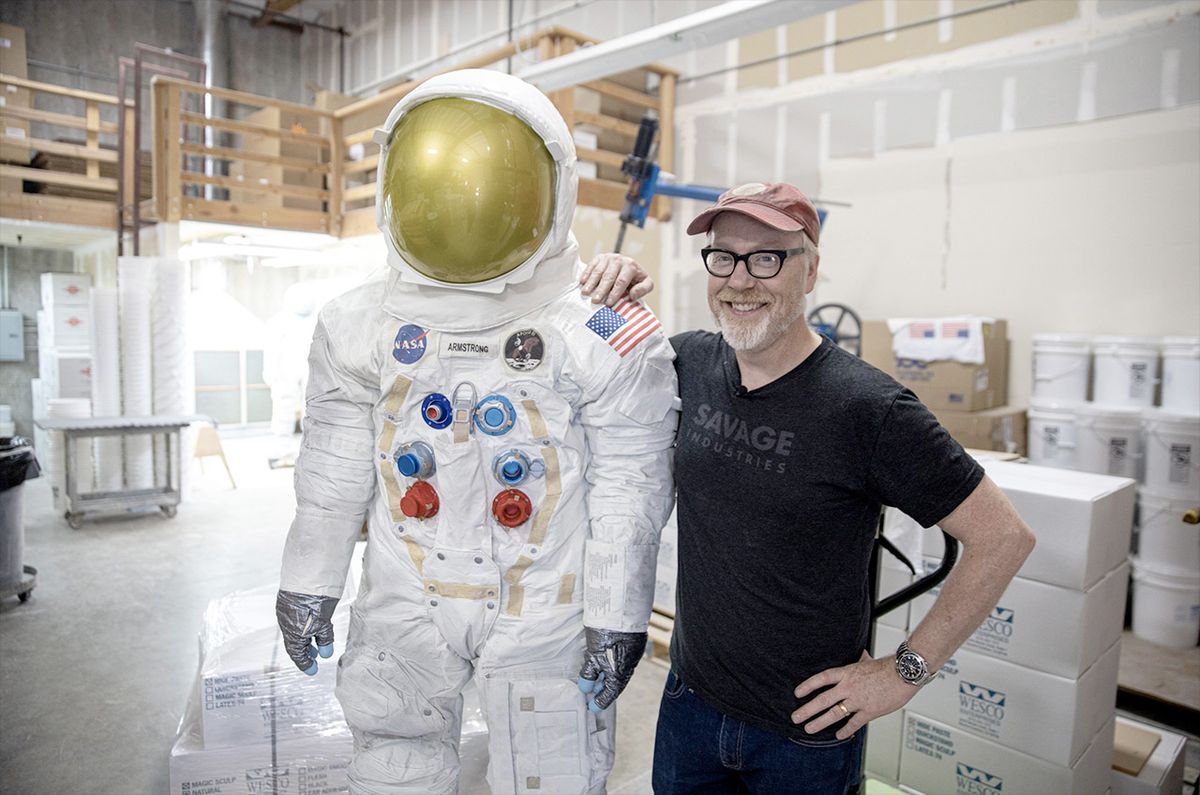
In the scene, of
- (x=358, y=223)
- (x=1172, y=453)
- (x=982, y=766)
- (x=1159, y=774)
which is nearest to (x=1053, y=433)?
(x=1172, y=453)

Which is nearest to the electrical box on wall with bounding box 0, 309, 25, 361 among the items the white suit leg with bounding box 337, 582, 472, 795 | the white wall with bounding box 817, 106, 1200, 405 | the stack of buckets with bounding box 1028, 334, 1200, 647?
the white wall with bounding box 817, 106, 1200, 405

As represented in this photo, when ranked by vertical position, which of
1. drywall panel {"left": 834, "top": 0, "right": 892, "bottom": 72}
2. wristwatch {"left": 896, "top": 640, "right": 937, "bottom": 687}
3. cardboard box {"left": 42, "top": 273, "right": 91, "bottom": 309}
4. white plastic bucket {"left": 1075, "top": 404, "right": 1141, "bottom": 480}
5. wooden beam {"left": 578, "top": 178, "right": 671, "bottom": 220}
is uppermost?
drywall panel {"left": 834, "top": 0, "right": 892, "bottom": 72}

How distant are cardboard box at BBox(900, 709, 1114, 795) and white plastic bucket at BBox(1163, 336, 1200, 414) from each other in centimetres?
221

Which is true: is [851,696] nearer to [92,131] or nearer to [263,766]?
[263,766]

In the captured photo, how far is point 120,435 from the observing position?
212 inches

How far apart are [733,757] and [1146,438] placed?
3.41 metres

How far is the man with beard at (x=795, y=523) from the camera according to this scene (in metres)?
1.25

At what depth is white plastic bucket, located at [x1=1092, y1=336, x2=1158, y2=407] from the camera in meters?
3.85

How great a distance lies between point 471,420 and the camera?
1569mm

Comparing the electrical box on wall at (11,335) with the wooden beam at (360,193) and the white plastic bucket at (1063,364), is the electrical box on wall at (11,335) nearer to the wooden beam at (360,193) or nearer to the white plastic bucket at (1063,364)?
the wooden beam at (360,193)

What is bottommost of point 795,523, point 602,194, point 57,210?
point 795,523

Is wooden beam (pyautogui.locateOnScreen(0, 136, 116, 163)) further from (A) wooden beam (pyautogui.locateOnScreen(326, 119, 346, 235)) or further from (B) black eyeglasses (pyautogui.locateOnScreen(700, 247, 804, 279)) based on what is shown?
(B) black eyeglasses (pyautogui.locateOnScreen(700, 247, 804, 279))

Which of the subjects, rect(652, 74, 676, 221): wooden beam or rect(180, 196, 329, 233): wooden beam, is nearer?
rect(180, 196, 329, 233): wooden beam

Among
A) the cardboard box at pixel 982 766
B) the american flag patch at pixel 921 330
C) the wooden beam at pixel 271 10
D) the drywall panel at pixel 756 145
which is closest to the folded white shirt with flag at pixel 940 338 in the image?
the american flag patch at pixel 921 330
